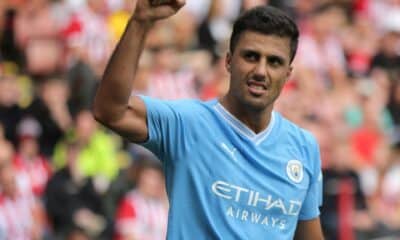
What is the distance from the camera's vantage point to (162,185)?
452 inches

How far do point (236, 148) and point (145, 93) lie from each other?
675cm

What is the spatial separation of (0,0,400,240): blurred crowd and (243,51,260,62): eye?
5.03 m

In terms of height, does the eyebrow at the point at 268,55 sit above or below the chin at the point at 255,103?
above

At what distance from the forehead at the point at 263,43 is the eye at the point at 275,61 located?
19mm

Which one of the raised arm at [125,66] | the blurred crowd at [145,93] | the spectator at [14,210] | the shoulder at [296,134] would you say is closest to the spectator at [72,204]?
the blurred crowd at [145,93]

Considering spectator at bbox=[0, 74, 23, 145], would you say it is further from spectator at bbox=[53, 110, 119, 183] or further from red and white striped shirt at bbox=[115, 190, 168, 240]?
red and white striped shirt at bbox=[115, 190, 168, 240]

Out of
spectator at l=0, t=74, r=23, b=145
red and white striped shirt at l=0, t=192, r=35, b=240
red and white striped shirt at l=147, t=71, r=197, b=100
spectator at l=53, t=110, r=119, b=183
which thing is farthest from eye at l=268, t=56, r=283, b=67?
red and white striped shirt at l=147, t=71, r=197, b=100

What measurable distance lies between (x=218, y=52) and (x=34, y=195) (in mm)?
3896

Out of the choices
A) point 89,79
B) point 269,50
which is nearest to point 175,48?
point 89,79

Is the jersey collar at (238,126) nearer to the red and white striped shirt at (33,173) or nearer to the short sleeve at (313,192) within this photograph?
the short sleeve at (313,192)

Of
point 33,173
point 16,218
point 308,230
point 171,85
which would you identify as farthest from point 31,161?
point 308,230

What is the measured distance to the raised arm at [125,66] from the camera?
5.17 metres

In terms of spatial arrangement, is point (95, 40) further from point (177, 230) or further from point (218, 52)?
point (177, 230)

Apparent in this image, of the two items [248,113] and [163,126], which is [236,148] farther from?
[163,126]
